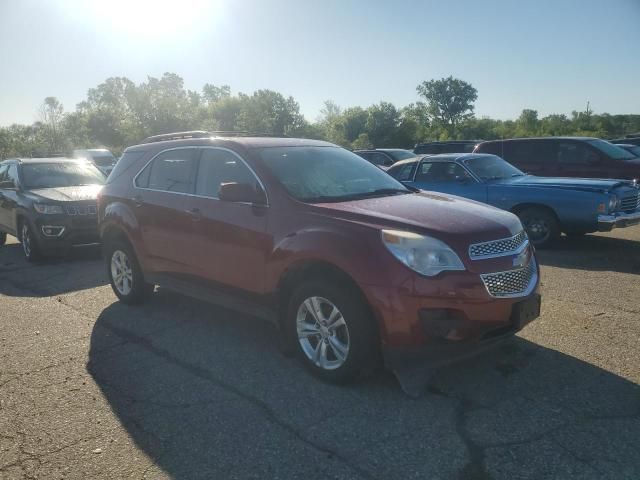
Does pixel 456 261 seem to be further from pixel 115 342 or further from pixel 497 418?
pixel 115 342

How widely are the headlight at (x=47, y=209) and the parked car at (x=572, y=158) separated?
9174mm

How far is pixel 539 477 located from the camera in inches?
103

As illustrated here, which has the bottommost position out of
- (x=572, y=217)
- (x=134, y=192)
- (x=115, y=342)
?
(x=115, y=342)

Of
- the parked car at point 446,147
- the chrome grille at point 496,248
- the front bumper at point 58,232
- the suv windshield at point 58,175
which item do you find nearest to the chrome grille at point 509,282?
the chrome grille at point 496,248

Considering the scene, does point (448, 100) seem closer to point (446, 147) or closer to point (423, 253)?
point (446, 147)

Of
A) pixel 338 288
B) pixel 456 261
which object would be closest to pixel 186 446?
pixel 338 288

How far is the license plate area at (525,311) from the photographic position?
350cm

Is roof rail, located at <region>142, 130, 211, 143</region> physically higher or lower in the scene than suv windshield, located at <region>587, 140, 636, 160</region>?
higher

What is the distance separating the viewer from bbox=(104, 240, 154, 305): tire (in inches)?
224

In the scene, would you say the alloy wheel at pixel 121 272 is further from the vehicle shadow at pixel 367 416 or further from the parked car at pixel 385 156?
the parked car at pixel 385 156

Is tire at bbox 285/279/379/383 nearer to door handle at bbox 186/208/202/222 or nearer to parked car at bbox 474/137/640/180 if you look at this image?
door handle at bbox 186/208/202/222

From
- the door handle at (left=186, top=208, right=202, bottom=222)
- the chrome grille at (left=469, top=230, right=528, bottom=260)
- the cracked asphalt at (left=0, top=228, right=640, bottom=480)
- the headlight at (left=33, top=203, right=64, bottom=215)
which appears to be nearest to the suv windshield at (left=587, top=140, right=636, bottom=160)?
the cracked asphalt at (left=0, top=228, right=640, bottom=480)

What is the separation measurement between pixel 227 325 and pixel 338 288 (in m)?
2.01

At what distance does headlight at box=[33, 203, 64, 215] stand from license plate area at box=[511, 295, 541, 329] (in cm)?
748
